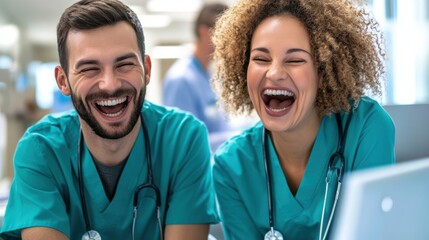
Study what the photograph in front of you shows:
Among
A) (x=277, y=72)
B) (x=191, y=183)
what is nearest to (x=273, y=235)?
(x=191, y=183)

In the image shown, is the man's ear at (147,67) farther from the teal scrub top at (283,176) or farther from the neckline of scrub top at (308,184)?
the neckline of scrub top at (308,184)

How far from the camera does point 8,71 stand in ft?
9.64

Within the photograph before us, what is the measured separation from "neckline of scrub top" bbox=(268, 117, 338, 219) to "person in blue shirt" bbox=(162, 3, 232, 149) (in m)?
1.20

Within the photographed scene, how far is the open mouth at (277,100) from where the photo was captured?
1.26 metres

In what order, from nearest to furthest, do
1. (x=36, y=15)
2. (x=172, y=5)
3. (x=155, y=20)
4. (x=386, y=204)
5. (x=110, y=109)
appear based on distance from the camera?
(x=386, y=204) → (x=110, y=109) → (x=36, y=15) → (x=172, y=5) → (x=155, y=20)

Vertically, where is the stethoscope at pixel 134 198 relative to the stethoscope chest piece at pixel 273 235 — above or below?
above

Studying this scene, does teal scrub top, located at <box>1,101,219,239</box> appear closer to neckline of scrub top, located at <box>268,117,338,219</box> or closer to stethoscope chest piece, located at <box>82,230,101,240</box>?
stethoscope chest piece, located at <box>82,230,101,240</box>

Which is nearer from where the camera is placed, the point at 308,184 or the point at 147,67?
the point at 308,184

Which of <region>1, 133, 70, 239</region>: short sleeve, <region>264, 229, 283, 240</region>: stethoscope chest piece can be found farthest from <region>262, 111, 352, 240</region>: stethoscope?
<region>1, 133, 70, 239</region>: short sleeve

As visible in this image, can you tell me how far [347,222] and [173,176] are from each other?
86 cm

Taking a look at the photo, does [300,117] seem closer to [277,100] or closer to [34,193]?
[277,100]

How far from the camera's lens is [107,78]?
1.27 m

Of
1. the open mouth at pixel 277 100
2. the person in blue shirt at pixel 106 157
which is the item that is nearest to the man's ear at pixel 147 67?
the person in blue shirt at pixel 106 157

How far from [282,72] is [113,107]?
414mm
